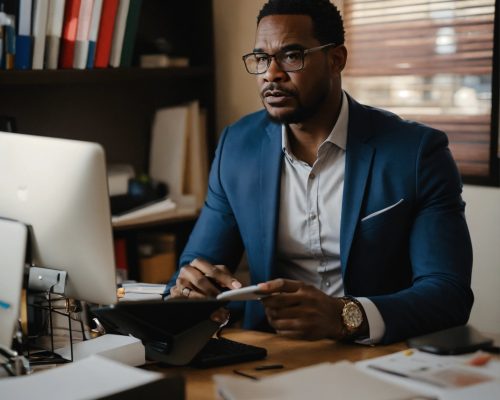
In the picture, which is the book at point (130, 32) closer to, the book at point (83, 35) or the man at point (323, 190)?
the book at point (83, 35)

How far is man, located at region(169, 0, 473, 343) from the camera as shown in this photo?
6.35ft

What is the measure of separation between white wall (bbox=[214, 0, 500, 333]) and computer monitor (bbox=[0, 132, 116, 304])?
158cm

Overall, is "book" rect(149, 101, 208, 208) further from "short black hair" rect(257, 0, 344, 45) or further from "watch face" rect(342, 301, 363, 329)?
"watch face" rect(342, 301, 363, 329)

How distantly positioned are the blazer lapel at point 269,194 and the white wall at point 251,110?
35.2 inches

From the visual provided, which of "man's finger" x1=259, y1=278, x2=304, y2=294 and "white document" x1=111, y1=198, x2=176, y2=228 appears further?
"white document" x1=111, y1=198, x2=176, y2=228

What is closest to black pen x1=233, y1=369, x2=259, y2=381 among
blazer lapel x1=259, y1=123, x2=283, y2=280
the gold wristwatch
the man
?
the gold wristwatch

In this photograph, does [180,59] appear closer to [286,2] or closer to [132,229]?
[132,229]

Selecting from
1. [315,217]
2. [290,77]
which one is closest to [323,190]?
[315,217]

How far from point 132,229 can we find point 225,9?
1.00 m

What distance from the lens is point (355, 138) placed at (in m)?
2.05

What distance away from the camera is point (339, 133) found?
209 cm

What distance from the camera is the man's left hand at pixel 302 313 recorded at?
1571 mm

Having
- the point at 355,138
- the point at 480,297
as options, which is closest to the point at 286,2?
the point at 355,138

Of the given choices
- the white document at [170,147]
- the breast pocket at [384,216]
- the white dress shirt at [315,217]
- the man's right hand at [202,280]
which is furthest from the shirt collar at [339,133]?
the white document at [170,147]
